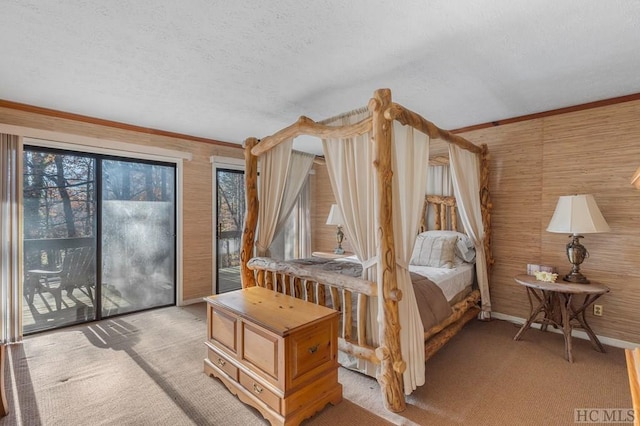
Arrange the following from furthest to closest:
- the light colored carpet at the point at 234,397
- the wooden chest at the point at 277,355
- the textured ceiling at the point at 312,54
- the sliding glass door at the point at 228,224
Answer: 1. the sliding glass door at the point at 228,224
2. the light colored carpet at the point at 234,397
3. the wooden chest at the point at 277,355
4. the textured ceiling at the point at 312,54

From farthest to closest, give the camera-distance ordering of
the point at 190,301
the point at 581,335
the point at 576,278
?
1. the point at 190,301
2. the point at 581,335
3. the point at 576,278

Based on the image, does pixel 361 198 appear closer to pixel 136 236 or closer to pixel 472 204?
pixel 472 204

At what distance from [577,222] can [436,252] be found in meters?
1.30

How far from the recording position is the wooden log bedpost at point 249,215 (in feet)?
10.6

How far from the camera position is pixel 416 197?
2379 mm

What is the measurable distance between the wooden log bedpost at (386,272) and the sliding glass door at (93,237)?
11.1ft

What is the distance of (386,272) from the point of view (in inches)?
81.7

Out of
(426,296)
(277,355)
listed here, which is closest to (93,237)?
(277,355)

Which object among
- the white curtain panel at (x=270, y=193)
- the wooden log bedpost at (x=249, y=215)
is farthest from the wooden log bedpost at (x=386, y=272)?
the wooden log bedpost at (x=249, y=215)

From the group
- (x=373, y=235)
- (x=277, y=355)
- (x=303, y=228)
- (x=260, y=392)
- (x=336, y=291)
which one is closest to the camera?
(x=277, y=355)

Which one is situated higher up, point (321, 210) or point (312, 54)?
point (312, 54)

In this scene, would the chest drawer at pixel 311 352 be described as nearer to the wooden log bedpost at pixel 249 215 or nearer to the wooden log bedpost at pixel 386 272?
the wooden log bedpost at pixel 386 272

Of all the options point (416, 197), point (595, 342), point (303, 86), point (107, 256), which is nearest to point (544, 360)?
point (595, 342)

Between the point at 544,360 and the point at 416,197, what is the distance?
1962 millimetres
